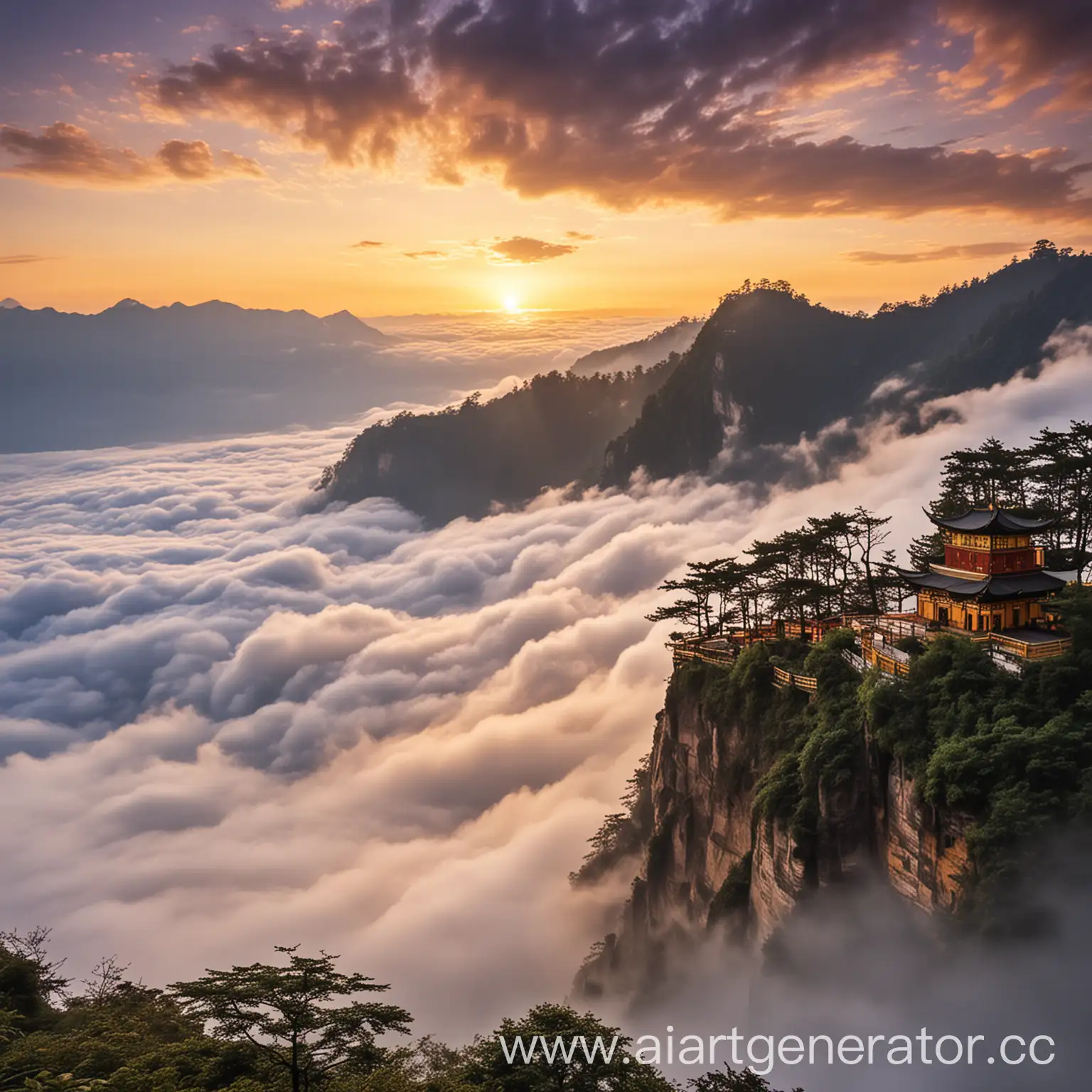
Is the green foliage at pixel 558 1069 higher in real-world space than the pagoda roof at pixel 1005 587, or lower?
lower

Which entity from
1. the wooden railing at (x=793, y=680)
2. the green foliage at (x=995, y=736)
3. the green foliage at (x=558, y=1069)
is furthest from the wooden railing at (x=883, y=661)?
the green foliage at (x=558, y=1069)

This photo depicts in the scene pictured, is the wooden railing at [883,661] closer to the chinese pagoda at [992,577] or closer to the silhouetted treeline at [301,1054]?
the chinese pagoda at [992,577]

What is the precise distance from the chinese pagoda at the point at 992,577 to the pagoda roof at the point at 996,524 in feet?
0.10

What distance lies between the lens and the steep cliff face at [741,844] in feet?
96.5

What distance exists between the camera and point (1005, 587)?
3544 cm

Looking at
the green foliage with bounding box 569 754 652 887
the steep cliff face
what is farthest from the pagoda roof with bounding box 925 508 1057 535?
the green foliage with bounding box 569 754 652 887

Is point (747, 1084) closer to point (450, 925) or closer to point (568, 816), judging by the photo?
point (450, 925)

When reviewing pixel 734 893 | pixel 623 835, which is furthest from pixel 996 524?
pixel 623 835

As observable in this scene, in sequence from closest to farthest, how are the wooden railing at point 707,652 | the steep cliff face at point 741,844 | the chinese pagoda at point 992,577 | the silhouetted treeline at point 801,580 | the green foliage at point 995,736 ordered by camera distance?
1. the green foliage at point 995,736
2. the steep cliff face at point 741,844
3. the chinese pagoda at point 992,577
4. the silhouetted treeline at point 801,580
5. the wooden railing at point 707,652

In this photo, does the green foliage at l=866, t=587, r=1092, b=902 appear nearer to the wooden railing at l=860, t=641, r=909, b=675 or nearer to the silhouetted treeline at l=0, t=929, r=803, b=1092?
the wooden railing at l=860, t=641, r=909, b=675

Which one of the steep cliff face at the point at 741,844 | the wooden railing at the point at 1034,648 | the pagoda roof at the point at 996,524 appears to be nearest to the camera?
the steep cliff face at the point at 741,844

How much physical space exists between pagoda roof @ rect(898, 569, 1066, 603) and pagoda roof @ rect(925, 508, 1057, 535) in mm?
1937

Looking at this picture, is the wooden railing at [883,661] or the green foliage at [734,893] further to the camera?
the green foliage at [734,893]

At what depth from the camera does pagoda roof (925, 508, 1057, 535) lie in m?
35.7
